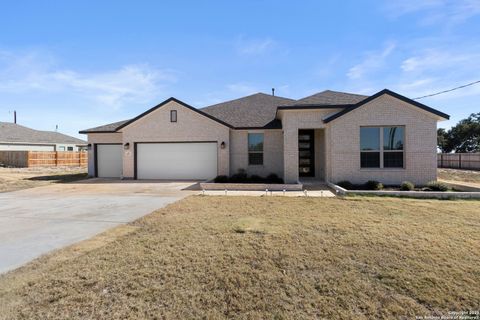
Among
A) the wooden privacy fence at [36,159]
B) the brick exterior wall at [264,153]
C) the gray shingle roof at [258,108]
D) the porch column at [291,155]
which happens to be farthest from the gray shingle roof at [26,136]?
the porch column at [291,155]

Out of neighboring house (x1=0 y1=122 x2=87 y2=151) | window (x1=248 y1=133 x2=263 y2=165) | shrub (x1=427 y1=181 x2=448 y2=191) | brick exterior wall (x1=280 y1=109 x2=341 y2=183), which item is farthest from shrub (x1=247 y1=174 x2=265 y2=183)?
neighboring house (x1=0 y1=122 x2=87 y2=151)

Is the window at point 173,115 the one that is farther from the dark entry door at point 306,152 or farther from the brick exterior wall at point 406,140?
the brick exterior wall at point 406,140

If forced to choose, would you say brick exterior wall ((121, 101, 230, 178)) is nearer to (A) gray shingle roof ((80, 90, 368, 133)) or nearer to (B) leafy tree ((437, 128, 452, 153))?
(A) gray shingle roof ((80, 90, 368, 133))

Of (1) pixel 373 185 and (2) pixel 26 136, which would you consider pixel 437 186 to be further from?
(2) pixel 26 136

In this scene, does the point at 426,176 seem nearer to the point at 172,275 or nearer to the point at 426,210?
the point at 426,210

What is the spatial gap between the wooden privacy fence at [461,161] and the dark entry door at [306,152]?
20802 mm

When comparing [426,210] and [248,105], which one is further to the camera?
[248,105]

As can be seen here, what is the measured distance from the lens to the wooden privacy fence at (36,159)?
28.1m

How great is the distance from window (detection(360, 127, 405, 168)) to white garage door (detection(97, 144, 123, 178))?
14896mm

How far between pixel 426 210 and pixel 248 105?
14.1 metres

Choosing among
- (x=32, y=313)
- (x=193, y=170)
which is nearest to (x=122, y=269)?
(x=32, y=313)

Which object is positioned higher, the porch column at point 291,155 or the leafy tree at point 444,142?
the leafy tree at point 444,142

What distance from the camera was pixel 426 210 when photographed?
7324 mm

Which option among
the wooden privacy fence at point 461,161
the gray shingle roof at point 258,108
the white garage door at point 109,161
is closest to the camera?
the gray shingle roof at point 258,108
